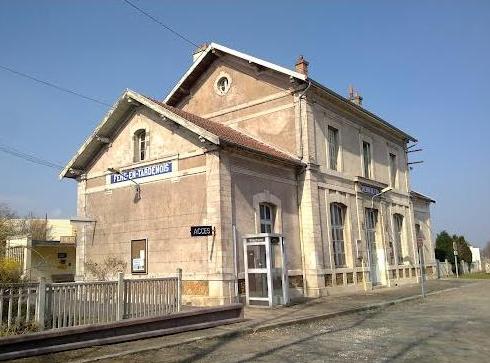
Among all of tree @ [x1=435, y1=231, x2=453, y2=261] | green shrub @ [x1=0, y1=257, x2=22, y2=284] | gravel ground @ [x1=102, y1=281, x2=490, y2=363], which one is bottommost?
gravel ground @ [x1=102, y1=281, x2=490, y2=363]

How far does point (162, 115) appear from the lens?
16.4 meters

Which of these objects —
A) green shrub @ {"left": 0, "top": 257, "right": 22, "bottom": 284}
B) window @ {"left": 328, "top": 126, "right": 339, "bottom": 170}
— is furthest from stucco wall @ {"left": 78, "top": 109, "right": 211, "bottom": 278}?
window @ {"left": 328, "top": 126, "right": 339, "bottom": 170}

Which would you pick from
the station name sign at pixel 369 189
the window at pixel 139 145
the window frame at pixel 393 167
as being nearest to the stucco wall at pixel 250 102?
the window at pixel 139 145

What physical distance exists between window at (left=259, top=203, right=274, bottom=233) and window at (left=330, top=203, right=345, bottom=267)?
12.1 feet

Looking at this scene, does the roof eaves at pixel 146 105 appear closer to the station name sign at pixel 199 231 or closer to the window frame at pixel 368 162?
the station name sign at pixel 199 231

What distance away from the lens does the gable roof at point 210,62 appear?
18811mm

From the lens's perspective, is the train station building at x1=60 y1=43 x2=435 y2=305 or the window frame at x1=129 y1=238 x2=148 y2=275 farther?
the window frame at x1=129 y1=238 x2=148 y2=275

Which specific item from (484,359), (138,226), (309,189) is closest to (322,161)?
(309,189)

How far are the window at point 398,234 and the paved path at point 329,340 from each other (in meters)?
11.3

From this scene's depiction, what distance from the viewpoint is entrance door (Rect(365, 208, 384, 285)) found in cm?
2256

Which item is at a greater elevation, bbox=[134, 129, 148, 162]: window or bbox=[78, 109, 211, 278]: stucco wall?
bbox=[134, 129, 148, 162]: window

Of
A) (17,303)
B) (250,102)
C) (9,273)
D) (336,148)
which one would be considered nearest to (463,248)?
(336,148)

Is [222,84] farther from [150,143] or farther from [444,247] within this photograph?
[444,247]

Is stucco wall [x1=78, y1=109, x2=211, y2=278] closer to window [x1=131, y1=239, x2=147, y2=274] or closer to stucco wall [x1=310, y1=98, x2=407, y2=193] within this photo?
window [x1=131, y1=239, x2=147, y2=274]
